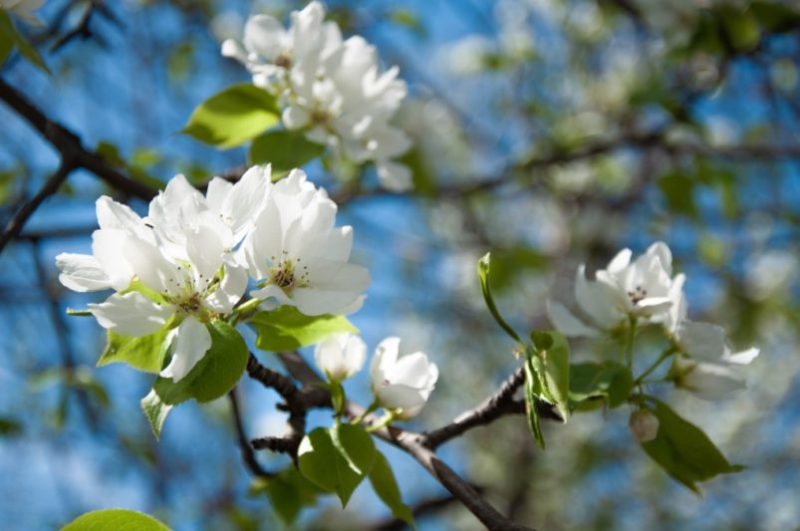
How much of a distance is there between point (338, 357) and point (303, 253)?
200 mm

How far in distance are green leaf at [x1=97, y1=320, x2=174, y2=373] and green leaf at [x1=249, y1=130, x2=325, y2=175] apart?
452mm

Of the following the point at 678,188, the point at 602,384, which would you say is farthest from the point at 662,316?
the point at 678,188

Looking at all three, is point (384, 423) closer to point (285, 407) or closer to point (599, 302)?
point (285, 407)

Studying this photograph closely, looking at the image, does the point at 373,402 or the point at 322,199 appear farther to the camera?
the point at 373,402

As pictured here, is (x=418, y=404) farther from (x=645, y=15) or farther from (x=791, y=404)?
(x=791, y=404)

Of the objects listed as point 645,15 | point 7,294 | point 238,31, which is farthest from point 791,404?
point 7,294

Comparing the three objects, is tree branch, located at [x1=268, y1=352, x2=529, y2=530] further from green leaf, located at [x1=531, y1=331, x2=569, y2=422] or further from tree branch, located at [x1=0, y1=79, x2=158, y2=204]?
tree branch, located at [x1=0, y1=79, x2=158, y2=204]

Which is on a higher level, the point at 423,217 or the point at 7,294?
the point at 7,294

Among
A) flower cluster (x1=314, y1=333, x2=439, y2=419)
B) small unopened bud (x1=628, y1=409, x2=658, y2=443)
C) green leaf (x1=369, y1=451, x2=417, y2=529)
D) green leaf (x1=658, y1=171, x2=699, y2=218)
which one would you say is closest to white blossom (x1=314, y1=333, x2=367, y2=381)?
flower cluster (x1=314, y1=333, x2=439, y2=419)

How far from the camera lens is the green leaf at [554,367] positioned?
82 cm

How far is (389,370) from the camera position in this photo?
3.27 ft

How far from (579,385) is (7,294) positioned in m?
2.37

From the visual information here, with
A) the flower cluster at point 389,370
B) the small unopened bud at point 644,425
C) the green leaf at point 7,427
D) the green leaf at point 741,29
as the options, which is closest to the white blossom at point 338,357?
the flower cluster at point 389,370

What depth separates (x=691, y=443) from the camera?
3.13 ft
